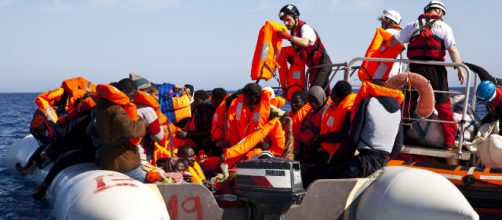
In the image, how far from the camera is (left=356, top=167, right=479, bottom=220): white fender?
15.8 feet

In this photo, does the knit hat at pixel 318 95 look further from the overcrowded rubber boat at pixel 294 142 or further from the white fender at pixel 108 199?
the white fender at pixel 108 199

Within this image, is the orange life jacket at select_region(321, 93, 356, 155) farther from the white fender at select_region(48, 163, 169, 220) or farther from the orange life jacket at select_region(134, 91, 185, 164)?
the white fender at select_region(48, 163, 169, 220)

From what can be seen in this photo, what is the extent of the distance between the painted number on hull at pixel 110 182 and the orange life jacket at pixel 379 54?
3936 millimetres

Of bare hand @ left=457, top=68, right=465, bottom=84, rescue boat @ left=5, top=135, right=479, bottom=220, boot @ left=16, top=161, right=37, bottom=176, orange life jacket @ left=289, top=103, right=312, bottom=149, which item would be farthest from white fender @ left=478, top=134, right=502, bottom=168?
boot @ left=16, top=161, right=37, bottom=176

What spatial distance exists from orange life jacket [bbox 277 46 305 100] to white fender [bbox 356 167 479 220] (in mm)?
3461

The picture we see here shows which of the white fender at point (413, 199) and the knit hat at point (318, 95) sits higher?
the knit hat at point (318, 95)

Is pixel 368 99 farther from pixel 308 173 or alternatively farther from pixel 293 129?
pixel 293 129

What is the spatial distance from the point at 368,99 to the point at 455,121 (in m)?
2.19

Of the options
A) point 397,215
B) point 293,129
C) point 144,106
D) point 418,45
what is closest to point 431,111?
point 418,45

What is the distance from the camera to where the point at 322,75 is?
8.42 metres

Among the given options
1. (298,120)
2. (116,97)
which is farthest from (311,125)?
(116,97)

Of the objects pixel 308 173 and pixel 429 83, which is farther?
pixel 429 83

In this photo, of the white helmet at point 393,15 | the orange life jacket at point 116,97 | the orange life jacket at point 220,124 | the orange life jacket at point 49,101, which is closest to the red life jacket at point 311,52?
the white helmet at point 393,15

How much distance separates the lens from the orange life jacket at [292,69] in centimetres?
865
